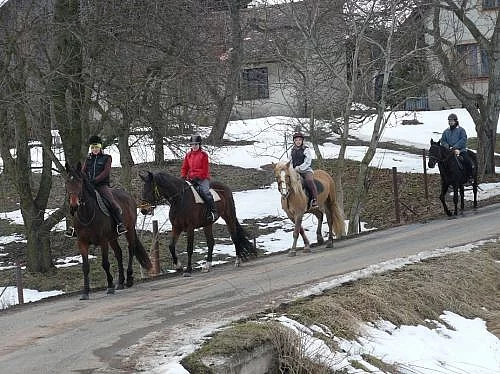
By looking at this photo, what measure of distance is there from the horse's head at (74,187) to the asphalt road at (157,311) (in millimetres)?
1598

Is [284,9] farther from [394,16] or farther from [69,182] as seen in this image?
[69,182]

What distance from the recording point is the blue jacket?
78.5 ft

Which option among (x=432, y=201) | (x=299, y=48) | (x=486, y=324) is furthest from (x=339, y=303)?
(x=432, y=201)

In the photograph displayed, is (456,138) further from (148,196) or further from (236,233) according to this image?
(148,196)

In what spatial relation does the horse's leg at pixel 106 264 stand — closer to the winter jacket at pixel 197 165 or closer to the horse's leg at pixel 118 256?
the horse's leg at pixel 118 256

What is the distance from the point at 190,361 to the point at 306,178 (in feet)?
35.2

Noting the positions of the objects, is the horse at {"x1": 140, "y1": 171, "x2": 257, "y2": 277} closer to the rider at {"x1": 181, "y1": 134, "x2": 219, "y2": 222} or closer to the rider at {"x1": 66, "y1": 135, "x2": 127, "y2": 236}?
the rider at {"x1": 181, "y1": 134, "x2": 219, "y2": 222}

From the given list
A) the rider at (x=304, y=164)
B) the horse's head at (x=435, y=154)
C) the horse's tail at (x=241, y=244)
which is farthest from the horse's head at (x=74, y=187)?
the horse's head at (x=435, y=154)

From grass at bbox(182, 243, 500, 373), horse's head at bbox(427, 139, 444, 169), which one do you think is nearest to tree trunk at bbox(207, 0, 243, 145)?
horse's head at bbox(427, 139, 444, 169)

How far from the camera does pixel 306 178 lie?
61.2 feet

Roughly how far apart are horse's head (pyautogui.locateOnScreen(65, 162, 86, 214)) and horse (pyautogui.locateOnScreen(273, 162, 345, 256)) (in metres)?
5.58

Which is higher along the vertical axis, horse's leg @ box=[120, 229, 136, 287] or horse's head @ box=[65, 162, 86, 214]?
horse's head @ box=[65, 162, 86, 214]

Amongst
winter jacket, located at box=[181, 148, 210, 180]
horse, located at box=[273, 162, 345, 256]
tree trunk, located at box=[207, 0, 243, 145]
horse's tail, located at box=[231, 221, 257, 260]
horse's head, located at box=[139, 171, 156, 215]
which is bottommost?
horse's tail, located at box=[231, 221, 257, 260]

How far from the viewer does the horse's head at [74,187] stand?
13039 millimetres
